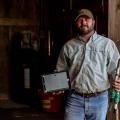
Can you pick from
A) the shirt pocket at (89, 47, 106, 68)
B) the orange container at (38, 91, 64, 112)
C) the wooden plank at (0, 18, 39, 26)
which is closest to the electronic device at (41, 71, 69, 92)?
the shirt pocket at (89, 47, 106, 68)

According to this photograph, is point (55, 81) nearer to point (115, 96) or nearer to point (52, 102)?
point (115, 96)

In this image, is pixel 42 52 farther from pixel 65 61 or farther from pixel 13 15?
pixel 65 61

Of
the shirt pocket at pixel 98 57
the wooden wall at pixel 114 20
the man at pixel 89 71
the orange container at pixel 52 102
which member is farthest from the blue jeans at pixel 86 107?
the orange container at pixel 52 102

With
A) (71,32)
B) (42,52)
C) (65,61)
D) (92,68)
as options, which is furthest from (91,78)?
(42,52)

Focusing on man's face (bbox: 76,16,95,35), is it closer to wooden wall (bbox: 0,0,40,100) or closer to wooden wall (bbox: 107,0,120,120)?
wooden wall (bbox: 107,0,120,120)

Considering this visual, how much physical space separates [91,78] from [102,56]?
0.70ft

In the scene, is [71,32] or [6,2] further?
[6,2]

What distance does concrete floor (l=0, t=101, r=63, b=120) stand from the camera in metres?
6.06

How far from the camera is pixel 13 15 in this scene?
7531mm

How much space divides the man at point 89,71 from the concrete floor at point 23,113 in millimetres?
2644

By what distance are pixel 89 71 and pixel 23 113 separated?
3219mm

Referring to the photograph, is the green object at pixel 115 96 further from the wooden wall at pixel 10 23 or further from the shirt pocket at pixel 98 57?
the wooden wall at pixel 10 23

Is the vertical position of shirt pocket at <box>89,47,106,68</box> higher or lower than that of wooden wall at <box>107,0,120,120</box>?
lower

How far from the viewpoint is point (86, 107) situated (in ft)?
11.0
